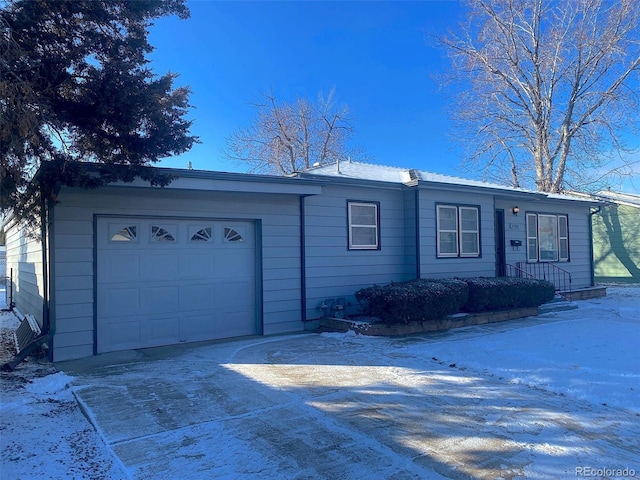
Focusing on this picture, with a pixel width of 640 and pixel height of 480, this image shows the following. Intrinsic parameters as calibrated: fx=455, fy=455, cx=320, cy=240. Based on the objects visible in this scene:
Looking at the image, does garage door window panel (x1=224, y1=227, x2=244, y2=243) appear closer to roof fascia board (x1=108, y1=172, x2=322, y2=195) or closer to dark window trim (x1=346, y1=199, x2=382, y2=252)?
roof fascia board (x1=108, y1=172, x2=322, y2=195)

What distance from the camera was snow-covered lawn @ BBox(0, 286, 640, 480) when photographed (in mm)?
3424

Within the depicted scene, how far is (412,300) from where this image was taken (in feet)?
28.3

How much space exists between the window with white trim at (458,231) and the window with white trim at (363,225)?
1.63 metres

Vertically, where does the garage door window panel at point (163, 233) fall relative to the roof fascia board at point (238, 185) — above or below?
below

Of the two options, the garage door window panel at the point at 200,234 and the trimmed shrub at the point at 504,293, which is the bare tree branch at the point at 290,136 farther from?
the garage door window panel at the point at 200,234

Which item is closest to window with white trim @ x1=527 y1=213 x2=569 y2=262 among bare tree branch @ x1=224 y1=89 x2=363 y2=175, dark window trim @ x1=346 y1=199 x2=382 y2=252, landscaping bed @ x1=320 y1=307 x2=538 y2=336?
landscaping bed @ x1=320 y1=307 x2=538 y2=336

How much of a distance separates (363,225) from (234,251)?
125 inches

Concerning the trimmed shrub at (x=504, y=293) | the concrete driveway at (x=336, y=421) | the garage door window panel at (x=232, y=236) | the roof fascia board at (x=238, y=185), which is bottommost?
the concrete driveway at (x=336, y=421)

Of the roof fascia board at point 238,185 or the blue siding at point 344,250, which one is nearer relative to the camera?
the roof fascia board at point 238,185

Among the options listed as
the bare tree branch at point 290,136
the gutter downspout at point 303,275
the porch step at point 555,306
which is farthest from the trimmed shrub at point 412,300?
the bare tree branch at point 290,136

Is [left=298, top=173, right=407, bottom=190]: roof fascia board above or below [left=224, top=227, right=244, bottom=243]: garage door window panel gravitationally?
above

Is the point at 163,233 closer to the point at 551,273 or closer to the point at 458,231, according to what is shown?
the point at 458,231

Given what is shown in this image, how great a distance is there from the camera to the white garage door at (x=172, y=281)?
7.29 metres

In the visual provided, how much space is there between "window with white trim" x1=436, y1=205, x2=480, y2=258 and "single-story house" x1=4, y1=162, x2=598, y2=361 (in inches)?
1.3
